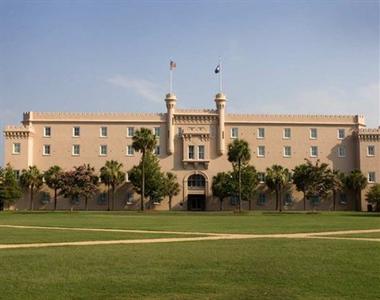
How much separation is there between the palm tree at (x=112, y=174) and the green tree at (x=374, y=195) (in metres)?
35.8

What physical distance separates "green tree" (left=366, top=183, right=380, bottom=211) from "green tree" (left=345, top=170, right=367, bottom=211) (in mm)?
2680

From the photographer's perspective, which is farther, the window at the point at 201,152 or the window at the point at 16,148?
the window at the point at 201,152

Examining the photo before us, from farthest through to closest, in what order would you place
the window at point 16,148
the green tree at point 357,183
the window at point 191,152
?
the window at point 191,152
the window at point 16,148
the green tree at point 357,183

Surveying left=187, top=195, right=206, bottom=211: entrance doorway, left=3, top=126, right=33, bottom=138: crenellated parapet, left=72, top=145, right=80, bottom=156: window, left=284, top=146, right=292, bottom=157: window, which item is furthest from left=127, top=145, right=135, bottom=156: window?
left=284, top=146, right=292, bottom=157: window

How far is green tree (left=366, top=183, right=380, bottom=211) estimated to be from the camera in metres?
74.8

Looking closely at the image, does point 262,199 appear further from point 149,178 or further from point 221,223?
point 221,223

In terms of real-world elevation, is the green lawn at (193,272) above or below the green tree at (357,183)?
below

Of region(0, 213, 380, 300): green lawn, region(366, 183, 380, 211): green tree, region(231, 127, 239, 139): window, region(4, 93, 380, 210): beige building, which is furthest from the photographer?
region(231, 127, 239, 139): window

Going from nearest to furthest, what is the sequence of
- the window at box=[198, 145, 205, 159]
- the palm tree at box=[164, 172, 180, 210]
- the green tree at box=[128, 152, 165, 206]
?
the green tree at box=[128, 152, 165, 206], the palm tree at box=[164, 172, 180, 210], the window at box=[198, 145, 205, 159]

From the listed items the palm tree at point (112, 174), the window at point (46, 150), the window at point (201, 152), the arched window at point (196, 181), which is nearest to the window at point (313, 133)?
the window at point (201, 152)

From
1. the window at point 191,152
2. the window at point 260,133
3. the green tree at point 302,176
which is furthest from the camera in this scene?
the window at point 260,133

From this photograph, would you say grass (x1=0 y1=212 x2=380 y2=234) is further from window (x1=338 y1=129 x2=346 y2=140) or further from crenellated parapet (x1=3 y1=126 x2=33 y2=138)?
window (x1=338 y1=129 x2=346 y2=140)

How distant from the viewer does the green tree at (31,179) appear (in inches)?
3086

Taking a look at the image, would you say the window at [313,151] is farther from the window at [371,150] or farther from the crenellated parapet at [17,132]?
the crenellated parapet at [17,132]
